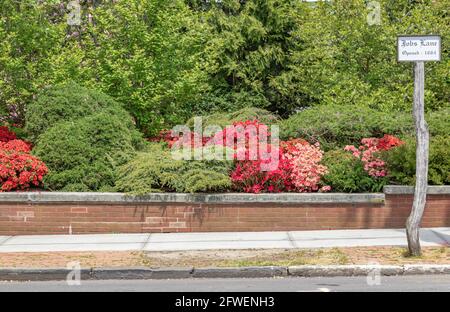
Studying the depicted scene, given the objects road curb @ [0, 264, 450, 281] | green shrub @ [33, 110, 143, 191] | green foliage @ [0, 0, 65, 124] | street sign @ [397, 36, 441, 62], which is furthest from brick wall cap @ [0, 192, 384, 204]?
green foliage @ [0, 0, 65, 124]

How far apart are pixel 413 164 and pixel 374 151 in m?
1.00

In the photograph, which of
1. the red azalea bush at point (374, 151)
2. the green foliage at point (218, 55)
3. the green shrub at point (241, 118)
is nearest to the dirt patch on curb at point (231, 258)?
the red azalea bush at point (374, 151)

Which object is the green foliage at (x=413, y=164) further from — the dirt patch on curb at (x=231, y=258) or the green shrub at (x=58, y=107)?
the green shrub at (x=58, y=107)

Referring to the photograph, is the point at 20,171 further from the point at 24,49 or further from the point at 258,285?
the point at 258,285

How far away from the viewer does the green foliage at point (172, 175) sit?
13.9m

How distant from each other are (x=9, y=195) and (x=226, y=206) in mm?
3873

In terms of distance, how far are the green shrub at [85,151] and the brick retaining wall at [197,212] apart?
0.55 metres

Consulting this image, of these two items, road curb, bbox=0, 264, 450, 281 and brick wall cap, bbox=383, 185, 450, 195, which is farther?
brick wall cap, bbox=383, 185, 450, 195

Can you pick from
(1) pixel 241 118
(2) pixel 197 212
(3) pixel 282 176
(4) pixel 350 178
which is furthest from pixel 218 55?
(2) pixel 197 212

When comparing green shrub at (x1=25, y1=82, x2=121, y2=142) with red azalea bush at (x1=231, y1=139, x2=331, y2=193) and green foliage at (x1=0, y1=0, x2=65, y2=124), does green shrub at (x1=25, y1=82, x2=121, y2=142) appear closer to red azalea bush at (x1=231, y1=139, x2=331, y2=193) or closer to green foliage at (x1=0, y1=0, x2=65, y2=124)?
green foliage at (x1=0, y1=0, x2=65, y2=124)

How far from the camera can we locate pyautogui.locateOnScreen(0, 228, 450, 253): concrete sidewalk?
12375 millimetres

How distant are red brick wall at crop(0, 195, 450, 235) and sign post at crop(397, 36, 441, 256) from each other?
2547 millimetres

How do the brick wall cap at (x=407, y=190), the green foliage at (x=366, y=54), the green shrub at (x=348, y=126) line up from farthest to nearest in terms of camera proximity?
the green foliage at (x=366, y=54), the green shrub at (x=348, y=126), the brick wall cap at (x=407, y=190)

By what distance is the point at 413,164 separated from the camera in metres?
14.0
